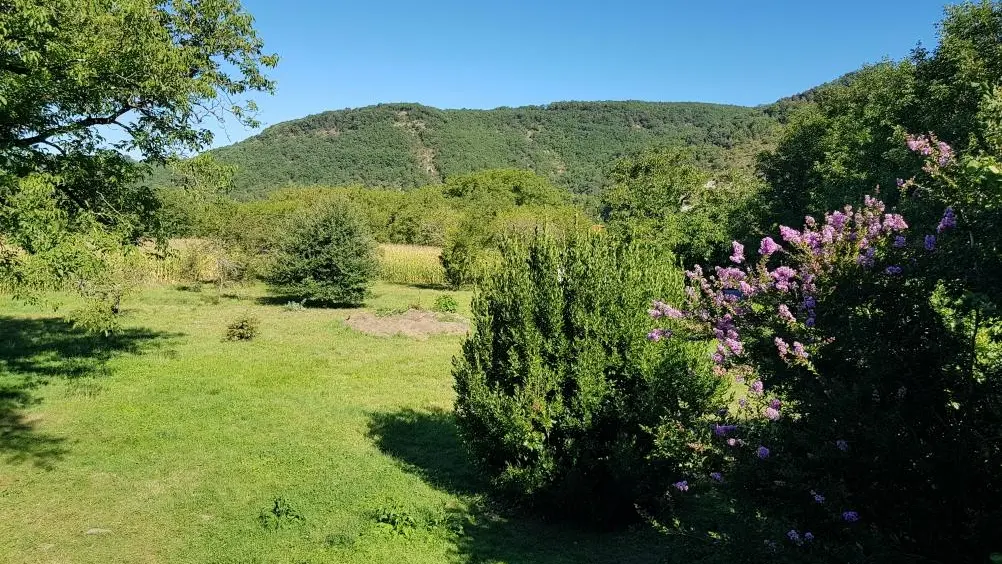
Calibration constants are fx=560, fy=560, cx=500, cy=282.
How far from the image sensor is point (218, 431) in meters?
9.70

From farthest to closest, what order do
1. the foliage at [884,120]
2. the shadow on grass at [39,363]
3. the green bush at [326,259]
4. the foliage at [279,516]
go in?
the green bush at [326,259], the foliage at [884,120], the shadow on grass at [39,363], the foliage at [279,516]

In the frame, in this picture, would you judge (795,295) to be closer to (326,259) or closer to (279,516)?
(279,516)

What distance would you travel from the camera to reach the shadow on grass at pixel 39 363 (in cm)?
884

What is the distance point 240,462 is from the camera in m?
8.52

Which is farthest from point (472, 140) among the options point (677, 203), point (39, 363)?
point (39, 363)

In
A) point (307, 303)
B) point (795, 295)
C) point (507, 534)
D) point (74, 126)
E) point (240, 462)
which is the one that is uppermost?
point (74, 126)

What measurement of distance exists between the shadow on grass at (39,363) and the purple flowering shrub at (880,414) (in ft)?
31.9

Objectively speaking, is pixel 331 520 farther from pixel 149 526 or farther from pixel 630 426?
pixel 630 426

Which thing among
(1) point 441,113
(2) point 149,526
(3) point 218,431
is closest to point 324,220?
(3) point 218,431

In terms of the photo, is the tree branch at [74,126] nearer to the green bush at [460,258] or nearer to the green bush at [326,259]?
the green bush at [326,259]

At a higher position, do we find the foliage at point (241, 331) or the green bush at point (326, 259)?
the green bush at point (326, 259)

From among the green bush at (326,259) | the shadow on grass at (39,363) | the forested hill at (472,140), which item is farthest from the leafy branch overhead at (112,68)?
the forested hill at (472,140)

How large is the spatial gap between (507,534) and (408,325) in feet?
43.2

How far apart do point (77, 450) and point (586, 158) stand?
152 meters
